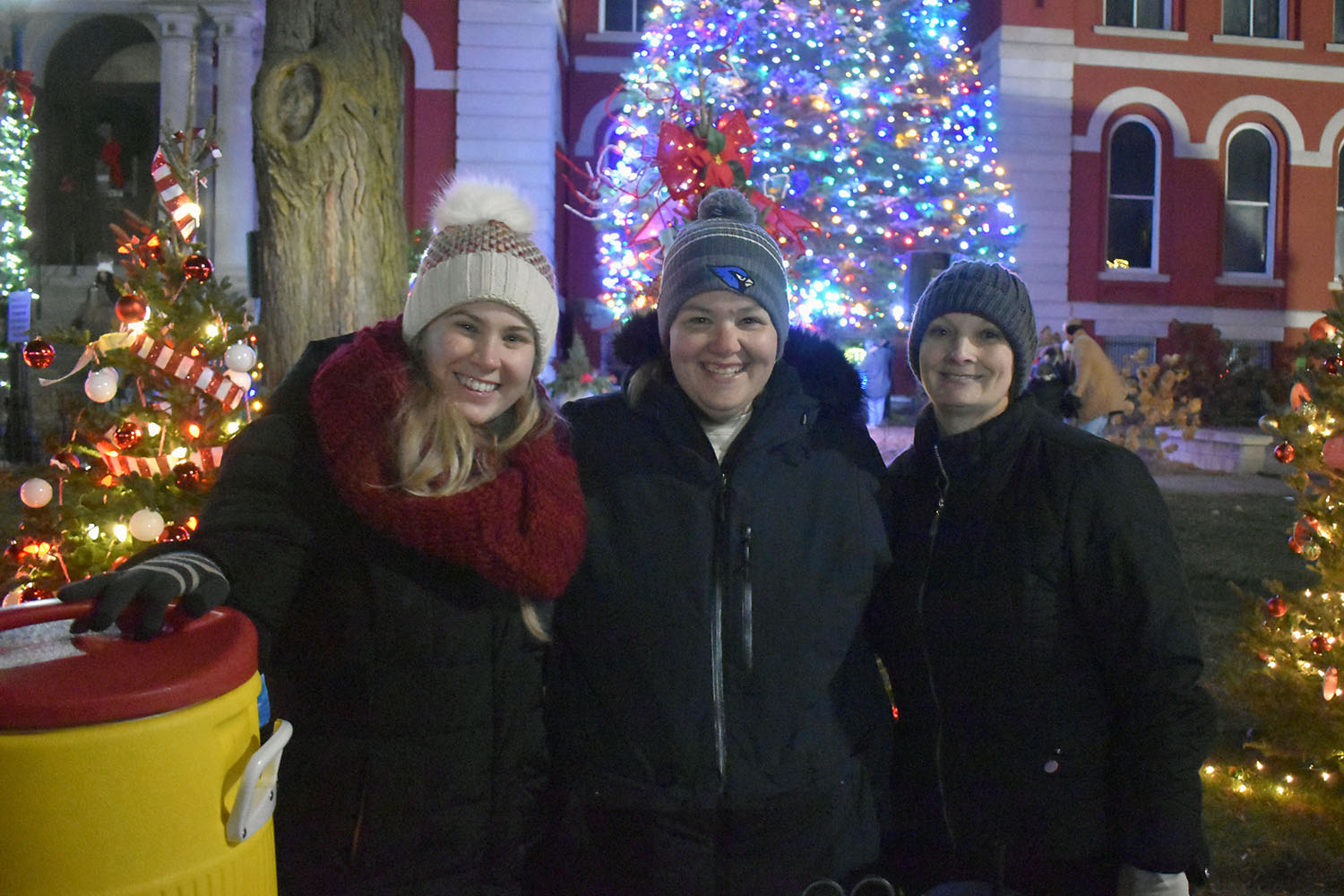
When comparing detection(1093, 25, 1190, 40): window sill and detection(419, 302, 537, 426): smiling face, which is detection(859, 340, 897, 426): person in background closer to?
detection(1093, 25, 1190, 40): window sill

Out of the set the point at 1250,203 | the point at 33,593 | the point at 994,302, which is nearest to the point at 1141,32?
the point at 1250,203

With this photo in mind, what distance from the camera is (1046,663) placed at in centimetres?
212

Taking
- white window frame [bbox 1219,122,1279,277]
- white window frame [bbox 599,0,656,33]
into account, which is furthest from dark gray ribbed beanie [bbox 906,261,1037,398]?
white window frame [bbox 1219,122,1279,277]

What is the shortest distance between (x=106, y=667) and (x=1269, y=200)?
867 inches

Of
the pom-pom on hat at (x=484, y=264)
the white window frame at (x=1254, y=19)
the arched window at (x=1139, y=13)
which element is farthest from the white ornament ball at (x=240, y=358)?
the white window frame at (x=1254, y=19)

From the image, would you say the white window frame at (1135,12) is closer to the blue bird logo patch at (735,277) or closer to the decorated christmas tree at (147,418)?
the decorated christmas tree at (147,418)

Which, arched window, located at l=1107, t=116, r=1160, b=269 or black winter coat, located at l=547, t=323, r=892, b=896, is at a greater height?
arched window, located at l=1107, t=116, r=1160, b=269

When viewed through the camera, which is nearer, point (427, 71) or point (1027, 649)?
point (1027, 649)

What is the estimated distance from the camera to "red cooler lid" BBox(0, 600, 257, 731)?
1148 millimetres

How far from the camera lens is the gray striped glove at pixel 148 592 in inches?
53.2

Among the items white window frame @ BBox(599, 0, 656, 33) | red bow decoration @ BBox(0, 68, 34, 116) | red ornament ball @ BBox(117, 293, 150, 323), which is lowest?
red ornament ball @ BBox(117, 293, 150, 323)

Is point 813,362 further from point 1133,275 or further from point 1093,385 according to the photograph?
point 1133,275

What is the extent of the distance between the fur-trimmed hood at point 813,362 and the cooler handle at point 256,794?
4.09ft

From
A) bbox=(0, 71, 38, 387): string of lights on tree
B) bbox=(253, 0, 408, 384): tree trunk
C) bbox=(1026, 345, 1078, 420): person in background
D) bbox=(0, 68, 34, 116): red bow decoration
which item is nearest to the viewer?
bbox=(1026, 345, 1078, 420): person in background
